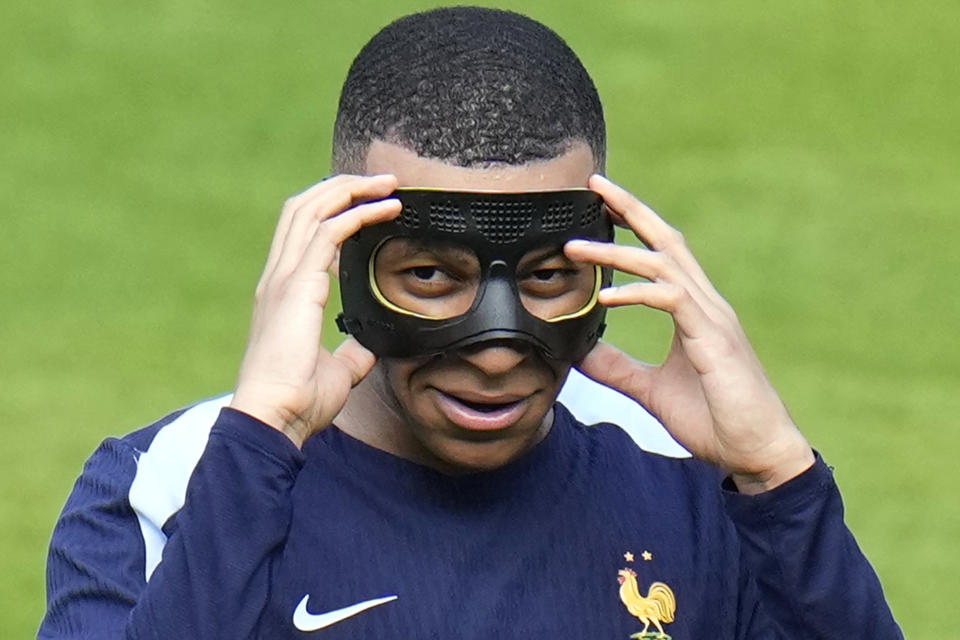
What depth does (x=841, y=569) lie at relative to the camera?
379 centimetres

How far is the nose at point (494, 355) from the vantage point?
12.3ft

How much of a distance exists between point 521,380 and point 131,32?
7.40 meters

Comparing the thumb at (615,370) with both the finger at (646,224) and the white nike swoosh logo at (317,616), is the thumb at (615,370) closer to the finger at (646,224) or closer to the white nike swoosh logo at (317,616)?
the finger at (646,224)

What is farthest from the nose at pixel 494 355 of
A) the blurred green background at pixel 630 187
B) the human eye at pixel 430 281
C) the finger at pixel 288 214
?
the blurred green background at pixel 630 187

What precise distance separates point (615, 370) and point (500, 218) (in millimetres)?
432

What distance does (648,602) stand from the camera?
12.9 feet

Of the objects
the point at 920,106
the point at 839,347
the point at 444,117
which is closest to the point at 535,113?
the point at 444,117

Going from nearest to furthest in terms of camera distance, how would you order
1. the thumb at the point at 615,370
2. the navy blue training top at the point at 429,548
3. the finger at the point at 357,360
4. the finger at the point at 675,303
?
the navy blue training top at the point at 429,548 → the finger at the point at 675,303 → the finger at the point at 357,360 → the thumb at the point at 615,370

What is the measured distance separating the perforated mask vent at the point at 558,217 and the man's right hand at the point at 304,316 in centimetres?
25

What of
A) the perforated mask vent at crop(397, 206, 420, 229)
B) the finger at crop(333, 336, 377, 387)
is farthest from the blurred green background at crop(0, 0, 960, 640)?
the perforated mask vent at crop(397, 206, 420, 229)

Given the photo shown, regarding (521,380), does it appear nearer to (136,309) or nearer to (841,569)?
(841,569)

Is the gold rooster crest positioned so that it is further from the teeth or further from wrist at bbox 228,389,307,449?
wrist at bbox 228,389,307,449

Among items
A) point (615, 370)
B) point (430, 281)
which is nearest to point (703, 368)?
point (615, 370)

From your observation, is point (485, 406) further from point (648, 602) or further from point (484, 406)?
point (648, 602)
